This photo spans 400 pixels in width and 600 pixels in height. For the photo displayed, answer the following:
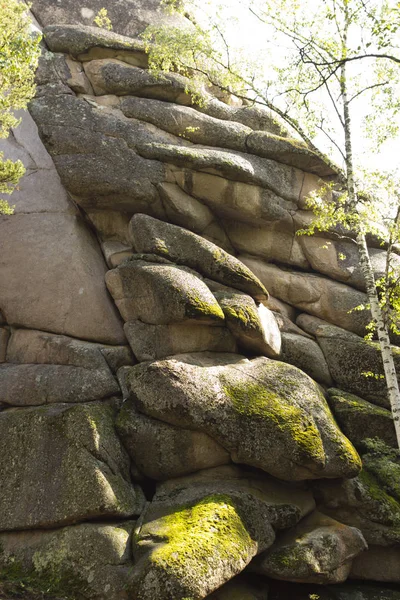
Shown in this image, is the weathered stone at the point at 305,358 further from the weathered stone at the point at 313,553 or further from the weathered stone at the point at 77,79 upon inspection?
the weathered stone at the point at 77,79

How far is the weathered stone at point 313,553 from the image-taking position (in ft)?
34.2

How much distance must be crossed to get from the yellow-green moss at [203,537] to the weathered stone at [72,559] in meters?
1.02

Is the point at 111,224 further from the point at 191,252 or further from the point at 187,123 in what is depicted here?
the point at 187,123

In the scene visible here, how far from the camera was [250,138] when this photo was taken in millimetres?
18438

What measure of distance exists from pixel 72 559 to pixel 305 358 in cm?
893

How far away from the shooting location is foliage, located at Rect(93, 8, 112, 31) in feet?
68.5

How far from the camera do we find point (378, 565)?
480 inches

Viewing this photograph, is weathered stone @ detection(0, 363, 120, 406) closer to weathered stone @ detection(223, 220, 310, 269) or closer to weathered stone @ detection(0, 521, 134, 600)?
weathered stone @ detection(0, 521, 134, 600)

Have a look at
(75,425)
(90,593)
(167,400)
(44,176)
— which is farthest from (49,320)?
(90,593)

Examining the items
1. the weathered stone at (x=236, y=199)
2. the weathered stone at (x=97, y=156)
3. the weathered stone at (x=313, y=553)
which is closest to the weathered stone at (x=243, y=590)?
the weathered stone at (x=313, y=553)

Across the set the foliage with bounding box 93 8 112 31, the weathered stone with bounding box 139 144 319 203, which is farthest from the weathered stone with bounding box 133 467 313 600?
the foliage with bounding box 93 8 112 31

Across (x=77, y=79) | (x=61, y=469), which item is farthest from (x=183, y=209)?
(x=61, y=469)

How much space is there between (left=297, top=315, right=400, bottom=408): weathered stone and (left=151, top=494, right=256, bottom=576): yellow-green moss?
6509mm

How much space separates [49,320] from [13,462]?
14.5ft
